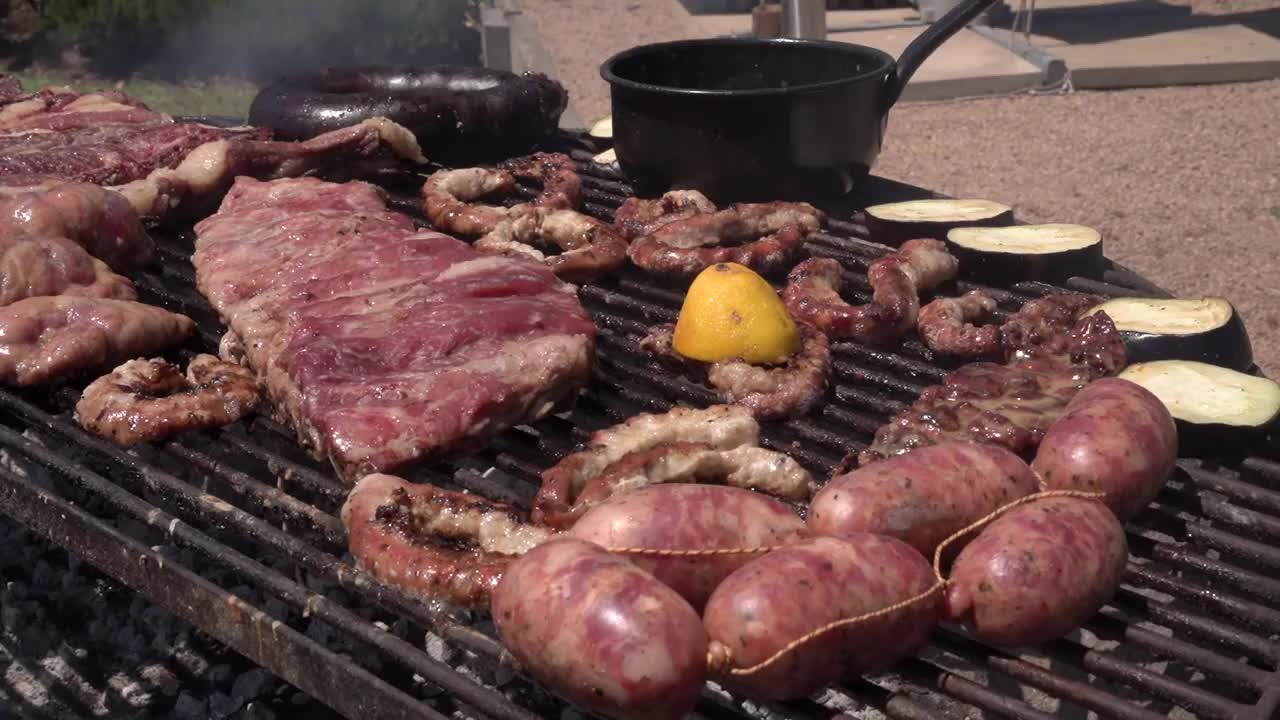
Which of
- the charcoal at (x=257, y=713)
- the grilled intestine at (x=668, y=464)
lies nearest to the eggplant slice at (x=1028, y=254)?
the grilled intestine at (x=668, y=464)

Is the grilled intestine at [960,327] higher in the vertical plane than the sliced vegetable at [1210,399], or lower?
higher

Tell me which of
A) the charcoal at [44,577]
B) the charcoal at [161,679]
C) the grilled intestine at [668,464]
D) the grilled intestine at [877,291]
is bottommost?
the charcoal at [161,679]

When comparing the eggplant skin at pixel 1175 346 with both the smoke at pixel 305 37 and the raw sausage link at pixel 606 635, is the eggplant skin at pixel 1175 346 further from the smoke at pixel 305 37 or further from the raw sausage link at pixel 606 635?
the smoke at pixel 305 37

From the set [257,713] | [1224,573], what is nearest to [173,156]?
[257,713]

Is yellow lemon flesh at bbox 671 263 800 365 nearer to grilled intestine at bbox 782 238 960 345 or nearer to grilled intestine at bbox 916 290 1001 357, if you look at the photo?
grilled intestine at bbox 782 238 960 345

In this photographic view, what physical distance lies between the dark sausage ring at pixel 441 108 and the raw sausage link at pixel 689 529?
9.27 feet

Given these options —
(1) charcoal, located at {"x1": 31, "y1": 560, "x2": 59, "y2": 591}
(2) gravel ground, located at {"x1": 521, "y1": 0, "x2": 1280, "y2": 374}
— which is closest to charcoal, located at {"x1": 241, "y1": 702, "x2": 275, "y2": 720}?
(1) charcoal, located at {"x1": 31, "y1": 560, "x2": 59, "y2": 591}

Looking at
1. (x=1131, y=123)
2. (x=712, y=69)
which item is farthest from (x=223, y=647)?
(x=1131, y=123)

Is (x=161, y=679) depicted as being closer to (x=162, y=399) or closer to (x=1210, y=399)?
(x=162, y=399)

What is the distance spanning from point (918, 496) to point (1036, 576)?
285 millimetres

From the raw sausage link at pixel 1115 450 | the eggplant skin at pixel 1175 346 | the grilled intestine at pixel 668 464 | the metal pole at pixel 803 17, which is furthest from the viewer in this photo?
the metal pole at pixel 803 17

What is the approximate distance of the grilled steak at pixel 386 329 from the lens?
3.05 m

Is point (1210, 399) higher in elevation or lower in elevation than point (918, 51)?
Answer: lower

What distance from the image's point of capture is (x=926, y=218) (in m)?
4.18
